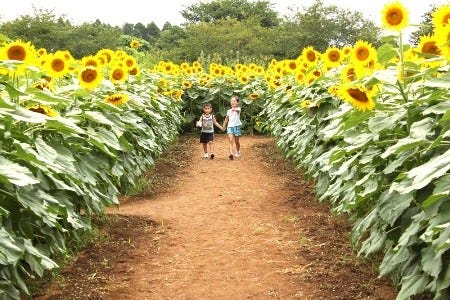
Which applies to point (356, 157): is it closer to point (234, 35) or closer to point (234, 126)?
point (234, 126)

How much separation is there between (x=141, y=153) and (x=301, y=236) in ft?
12.1

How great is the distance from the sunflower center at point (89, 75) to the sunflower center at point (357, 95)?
264 cm

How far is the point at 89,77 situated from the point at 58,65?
36cm

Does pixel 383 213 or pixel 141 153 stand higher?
pixel 383 213

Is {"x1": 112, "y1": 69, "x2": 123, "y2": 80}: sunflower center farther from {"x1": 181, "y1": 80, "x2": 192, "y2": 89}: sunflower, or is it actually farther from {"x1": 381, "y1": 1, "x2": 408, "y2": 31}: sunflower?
{"x1": 181, "y1": 80, "x2": 192, "y2": 89}: sunflower

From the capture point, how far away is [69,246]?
18.1 ft

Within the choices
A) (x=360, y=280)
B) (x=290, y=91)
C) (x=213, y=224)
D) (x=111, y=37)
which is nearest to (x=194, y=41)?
(x=111, y=37)

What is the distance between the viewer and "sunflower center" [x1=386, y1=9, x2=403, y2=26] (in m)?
4.39

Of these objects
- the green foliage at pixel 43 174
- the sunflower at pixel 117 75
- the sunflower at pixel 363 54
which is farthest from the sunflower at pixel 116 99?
the sunflower at pixel 363 54

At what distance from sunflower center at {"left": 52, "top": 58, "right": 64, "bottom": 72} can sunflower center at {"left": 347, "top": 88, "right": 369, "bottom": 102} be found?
2.99 m

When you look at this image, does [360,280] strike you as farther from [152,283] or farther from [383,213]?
[152,283]

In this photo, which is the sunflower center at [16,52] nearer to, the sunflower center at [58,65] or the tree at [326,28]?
the sunflower center at [58,65]

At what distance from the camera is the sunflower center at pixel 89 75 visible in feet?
19.1

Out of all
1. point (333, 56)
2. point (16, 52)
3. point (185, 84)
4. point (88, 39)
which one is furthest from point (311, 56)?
point (88, 39)
